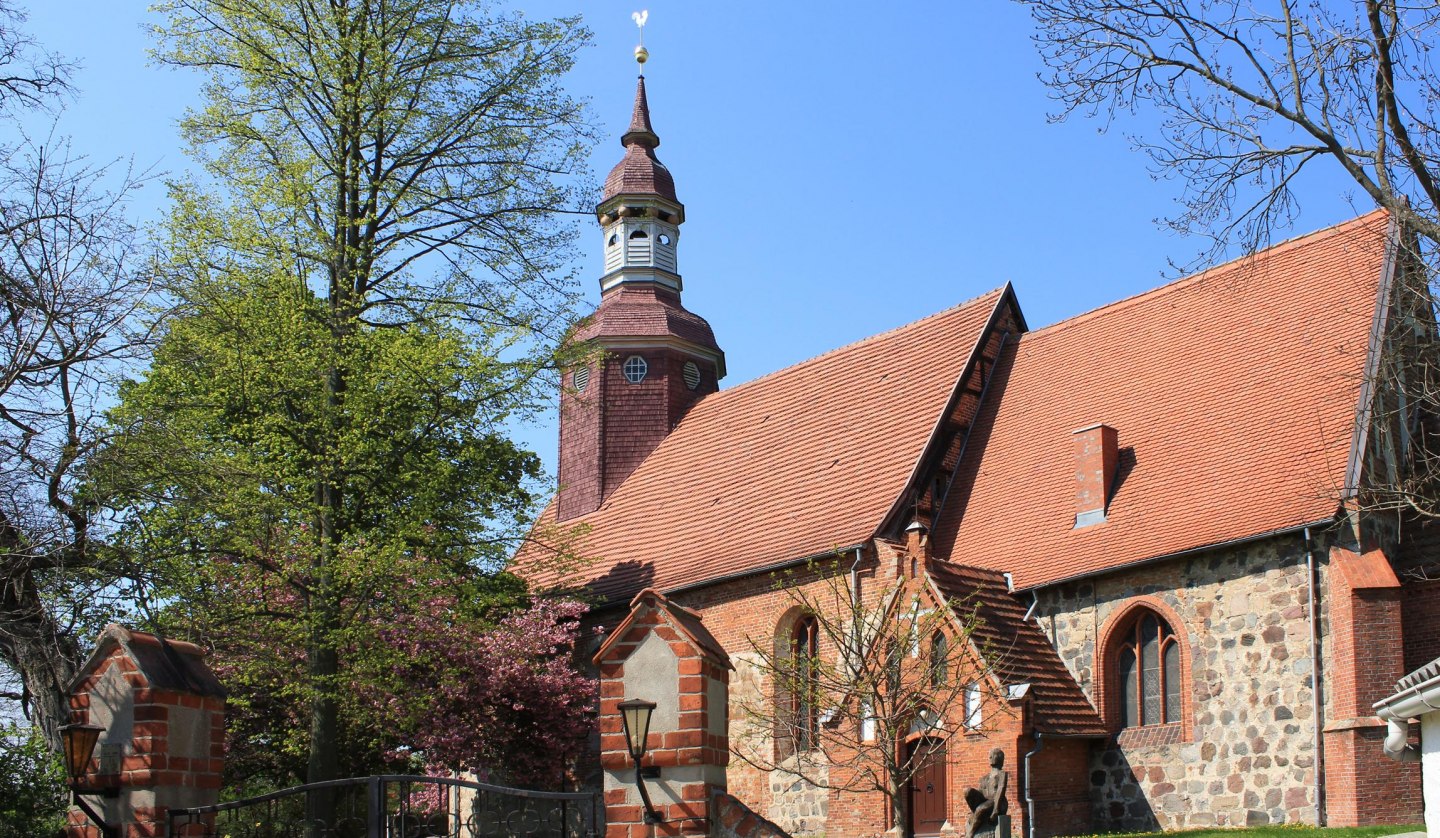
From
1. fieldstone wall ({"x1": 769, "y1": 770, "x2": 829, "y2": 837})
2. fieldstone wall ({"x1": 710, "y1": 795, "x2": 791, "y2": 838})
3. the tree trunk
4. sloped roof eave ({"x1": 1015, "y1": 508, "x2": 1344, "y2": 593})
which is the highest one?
sloped roof eave ({"x1": 1015, "y1": 508, "x2": 1344, "y2": 593})

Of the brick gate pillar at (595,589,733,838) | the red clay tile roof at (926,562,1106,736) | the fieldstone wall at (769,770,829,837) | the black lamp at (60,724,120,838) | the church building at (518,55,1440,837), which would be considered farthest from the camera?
the fieldstone wall at (769,770,829,837)

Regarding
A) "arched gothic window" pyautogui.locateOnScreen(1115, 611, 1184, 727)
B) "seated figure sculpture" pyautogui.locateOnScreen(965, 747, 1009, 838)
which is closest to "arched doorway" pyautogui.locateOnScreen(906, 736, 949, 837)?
"arched gothic window" pyautogui.locateOnScreen(1115, 611, 1184, 727)

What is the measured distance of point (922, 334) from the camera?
24.7 metres

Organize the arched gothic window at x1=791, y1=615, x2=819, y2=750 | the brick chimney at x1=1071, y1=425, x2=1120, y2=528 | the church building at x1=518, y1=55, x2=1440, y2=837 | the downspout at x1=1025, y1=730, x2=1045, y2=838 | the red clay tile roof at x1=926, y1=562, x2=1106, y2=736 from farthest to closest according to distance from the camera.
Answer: the brick chimney at x1=1071, y1=425, x2=1120, y2=528
the red clay tile roof at x1=926, y1=562, x2=1106, y2=736
the arched gothic window at x1=791, y1=615, x2=819, y2=750
the downspout at x1=1025, y1=730, x2=1045, y2=838
the church building at x1=518, y1=55, x2=1440, y2=837

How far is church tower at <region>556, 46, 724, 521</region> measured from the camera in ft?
94.7

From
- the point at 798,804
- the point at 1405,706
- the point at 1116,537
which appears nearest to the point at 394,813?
the point at 798,804

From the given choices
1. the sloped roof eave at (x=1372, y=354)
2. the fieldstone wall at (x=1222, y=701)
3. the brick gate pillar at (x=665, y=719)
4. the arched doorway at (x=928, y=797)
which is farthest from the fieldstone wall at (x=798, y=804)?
the brick gate pillar at (x=665, y=719)

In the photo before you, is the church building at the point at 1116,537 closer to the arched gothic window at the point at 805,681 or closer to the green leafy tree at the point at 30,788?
the arched gothic window at the point at 805,681

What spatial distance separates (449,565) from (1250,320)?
11573 mm

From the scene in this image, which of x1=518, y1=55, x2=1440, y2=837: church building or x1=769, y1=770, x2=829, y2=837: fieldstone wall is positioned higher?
x1=518, y1=55, x2=1440, y2=837: church building

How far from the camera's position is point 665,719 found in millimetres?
7207

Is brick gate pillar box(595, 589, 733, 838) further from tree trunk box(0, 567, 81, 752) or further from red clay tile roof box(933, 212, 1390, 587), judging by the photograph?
red clay tile roof box(933, 212, 1390, 587)

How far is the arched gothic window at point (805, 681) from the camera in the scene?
17062mm

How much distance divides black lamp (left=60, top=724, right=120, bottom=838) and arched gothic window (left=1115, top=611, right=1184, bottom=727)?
525 inches
